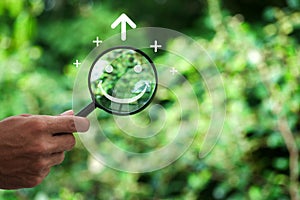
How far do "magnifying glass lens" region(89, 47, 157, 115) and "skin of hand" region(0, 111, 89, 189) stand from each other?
101 mm

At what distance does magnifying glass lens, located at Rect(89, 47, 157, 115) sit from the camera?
46.3 inches

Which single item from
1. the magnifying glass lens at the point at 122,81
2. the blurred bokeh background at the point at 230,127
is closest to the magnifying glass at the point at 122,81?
the magnifying glass lens at the point at 122,81

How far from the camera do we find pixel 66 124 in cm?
107

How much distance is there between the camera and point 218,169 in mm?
2350

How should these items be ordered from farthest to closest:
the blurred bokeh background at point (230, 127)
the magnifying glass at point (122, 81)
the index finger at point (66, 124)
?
1. the blurred bokeh background at point (230, 127)
2. the magnifying glass at point (122, 81)
3. the index finger at point (66, 124)

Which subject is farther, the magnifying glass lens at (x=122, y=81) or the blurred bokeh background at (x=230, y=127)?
the blurred bokeh background at (x=230, y=127)

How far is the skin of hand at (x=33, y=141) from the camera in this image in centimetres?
107

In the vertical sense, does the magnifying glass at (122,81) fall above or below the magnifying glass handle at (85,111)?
above

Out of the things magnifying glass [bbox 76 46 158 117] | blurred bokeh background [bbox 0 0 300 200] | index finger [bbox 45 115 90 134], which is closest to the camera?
index finger [bbox 45 115 90 134]

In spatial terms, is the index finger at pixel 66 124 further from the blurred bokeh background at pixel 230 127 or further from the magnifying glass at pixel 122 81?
the blurred bokeh background at pixel 230 127

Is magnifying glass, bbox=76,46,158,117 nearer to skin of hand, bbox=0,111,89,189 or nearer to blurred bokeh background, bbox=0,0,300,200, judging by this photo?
skin of hand, bbox=0,111,89,189

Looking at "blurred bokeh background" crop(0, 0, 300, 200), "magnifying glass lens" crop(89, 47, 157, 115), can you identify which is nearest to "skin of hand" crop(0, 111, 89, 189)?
"magnifying glass lens" crop(89, 47, 157, 115)

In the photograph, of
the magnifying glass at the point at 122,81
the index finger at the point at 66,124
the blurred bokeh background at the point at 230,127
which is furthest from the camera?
the blurred bokeh background at the point at 230,127

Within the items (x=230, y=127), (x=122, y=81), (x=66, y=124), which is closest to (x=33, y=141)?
(x=66, y=124)
